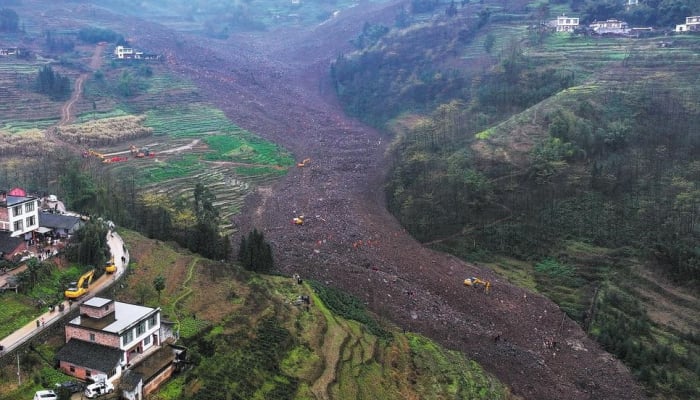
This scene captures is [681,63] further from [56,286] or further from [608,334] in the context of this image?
[56,286]

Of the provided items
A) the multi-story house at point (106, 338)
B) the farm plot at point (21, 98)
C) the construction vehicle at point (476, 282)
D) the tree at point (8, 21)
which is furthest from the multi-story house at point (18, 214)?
the tree at point (8, 21)

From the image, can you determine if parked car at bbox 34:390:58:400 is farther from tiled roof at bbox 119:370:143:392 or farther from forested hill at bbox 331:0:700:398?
forested hill at bbox 331:0:700:398

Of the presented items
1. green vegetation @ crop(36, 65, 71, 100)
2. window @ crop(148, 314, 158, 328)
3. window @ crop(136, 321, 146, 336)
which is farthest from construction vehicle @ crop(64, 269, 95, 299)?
green vegetation @ crop(36, 65, 71, 100)

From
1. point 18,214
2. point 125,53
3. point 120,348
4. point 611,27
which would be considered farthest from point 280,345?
point 125,53

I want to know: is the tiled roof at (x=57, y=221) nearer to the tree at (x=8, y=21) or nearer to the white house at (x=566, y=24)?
the white house at (x=566, y=24)

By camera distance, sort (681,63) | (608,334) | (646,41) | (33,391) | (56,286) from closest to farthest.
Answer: (33,391), (56,286), (608,334), (681,63), (646,41)

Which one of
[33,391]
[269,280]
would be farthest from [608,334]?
[33,391]

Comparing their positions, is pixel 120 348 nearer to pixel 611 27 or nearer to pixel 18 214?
pixel 18 214
